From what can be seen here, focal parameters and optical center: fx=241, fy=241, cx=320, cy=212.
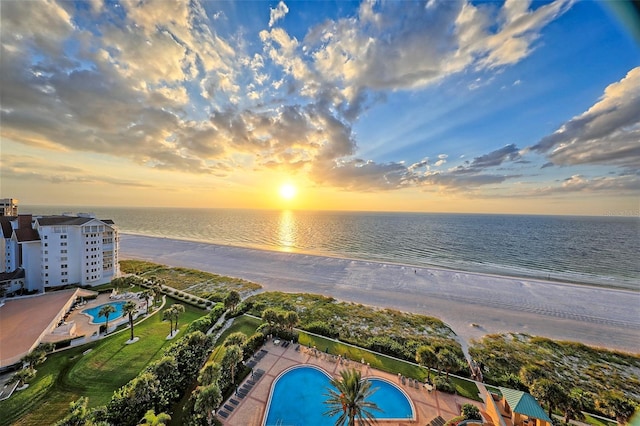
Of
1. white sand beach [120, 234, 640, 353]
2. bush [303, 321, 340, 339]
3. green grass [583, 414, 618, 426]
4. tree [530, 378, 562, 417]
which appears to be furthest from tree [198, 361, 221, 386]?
green grass [583, 414, 618, 426]

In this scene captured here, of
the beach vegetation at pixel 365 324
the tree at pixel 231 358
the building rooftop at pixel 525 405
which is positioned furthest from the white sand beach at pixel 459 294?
the tree at pixel 231 358

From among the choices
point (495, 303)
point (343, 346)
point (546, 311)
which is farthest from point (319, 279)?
point (546, 311)

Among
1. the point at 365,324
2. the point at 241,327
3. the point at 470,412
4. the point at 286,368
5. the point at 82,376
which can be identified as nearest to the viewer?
the point at 470,412

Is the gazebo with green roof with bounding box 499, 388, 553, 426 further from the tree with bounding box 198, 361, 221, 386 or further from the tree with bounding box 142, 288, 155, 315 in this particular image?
the tree with bounding box 142, 288, 155, 315

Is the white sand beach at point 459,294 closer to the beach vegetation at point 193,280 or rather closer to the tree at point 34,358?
the beach vegetation at point 193,280

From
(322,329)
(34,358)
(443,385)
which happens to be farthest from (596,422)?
(34,358)

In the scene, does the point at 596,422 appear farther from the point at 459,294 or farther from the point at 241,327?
the point at 241,327
